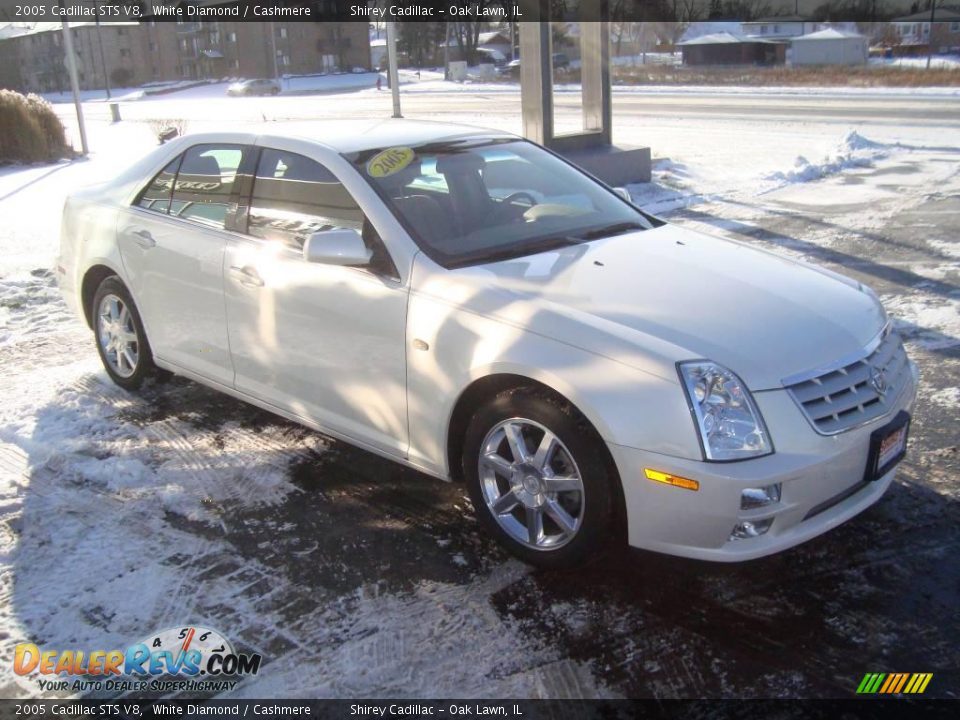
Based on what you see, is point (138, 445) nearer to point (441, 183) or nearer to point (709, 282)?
point (441, 183)

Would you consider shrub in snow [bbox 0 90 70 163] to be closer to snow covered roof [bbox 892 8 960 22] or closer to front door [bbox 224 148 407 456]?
front door [bbox 224 148 407 456]

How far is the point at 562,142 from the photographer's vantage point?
1237cm

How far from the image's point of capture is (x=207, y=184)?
189 inches

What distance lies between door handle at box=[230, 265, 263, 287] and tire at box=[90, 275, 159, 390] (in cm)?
113

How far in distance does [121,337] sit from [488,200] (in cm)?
254

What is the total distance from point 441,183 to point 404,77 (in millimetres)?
67940

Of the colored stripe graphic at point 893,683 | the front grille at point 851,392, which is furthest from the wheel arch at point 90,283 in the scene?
the colored stripe graphic at point 893,683

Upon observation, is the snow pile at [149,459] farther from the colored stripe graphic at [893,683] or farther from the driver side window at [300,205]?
the colored stripe graphic at [893,683]

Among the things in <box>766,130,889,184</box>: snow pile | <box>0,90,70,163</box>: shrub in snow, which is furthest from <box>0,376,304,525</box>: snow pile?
<box>0,90,70,163</box>: shrub in snow

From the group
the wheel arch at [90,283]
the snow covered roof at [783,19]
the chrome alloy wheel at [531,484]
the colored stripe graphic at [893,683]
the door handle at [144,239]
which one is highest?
the snow covered roof at [783,19]

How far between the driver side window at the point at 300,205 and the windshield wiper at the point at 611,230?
3.32ft

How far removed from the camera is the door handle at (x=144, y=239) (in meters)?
4.95

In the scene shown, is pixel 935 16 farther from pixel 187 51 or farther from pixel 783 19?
pixel 187 51

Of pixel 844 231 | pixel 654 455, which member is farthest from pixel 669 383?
pixel 844 231
